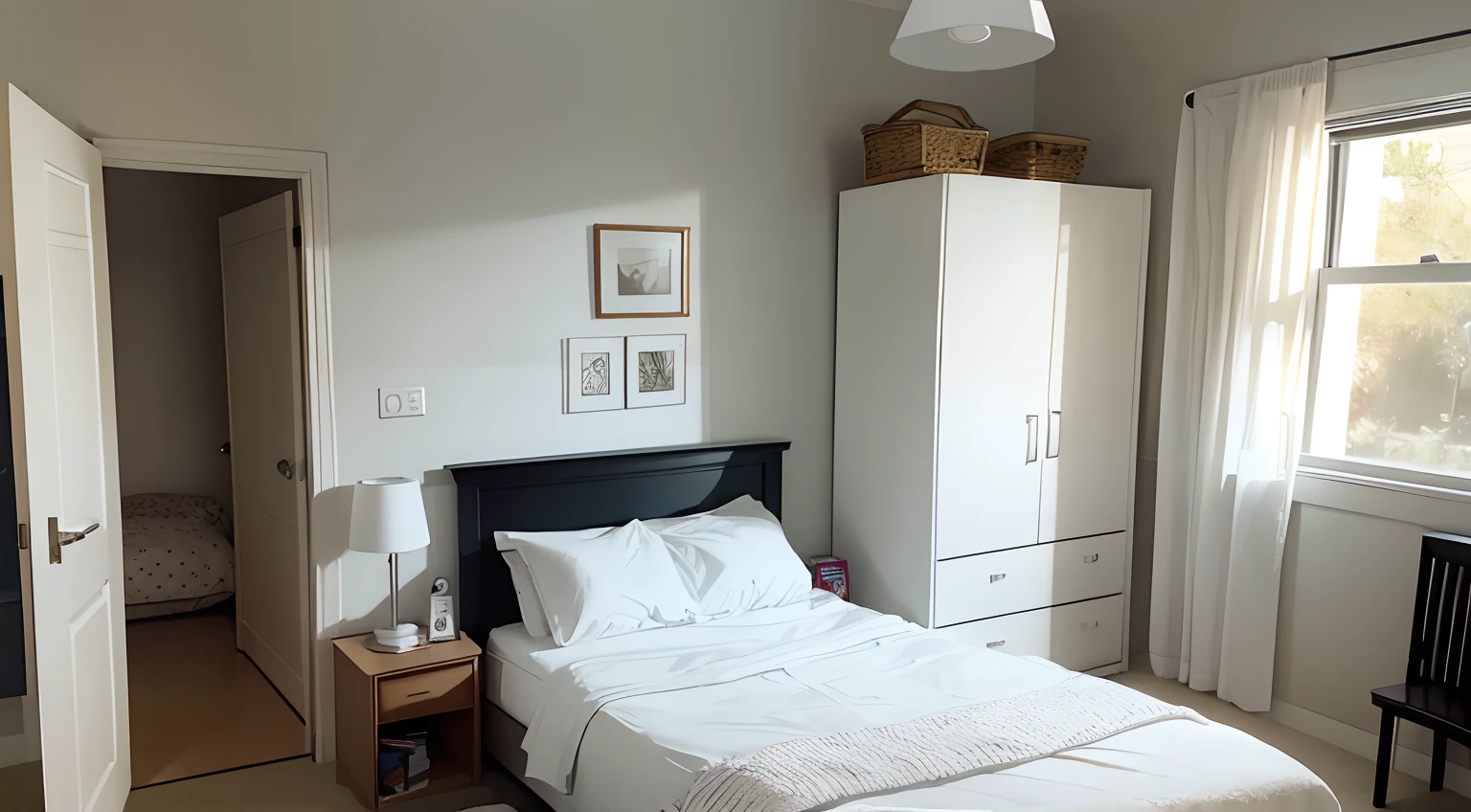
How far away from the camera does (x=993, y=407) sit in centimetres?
366

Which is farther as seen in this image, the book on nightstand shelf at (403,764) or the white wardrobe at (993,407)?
the white wardrobe at (993,407)

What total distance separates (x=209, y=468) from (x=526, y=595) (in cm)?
316

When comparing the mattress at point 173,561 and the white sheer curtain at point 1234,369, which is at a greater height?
the white sheer curtain at point 1234,369

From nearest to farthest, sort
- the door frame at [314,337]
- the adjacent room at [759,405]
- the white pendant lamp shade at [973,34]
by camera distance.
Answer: the white pendant lamp shade at [973,34], the adjacent room at [759,405], the door frame at [314,337]

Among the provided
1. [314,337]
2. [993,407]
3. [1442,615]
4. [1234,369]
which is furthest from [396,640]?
[1442,615]

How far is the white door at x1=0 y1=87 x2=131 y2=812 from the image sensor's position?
7.03 feet

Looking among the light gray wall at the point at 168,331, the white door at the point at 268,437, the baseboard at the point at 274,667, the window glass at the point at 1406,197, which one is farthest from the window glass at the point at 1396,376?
the light gray wall at the point at 168,331

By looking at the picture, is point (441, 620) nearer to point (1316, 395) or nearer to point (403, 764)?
point (403, 764)

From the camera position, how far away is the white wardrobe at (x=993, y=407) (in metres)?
3.56

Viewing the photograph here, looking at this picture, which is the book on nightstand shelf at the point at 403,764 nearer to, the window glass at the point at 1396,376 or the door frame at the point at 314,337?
the door frame at the point at 314,337

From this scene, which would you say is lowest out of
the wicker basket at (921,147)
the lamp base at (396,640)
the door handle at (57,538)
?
the lamp base at (396,640)

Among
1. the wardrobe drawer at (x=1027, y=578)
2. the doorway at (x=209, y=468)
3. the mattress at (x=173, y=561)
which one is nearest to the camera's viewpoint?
the doorway at (x=209, y=468)

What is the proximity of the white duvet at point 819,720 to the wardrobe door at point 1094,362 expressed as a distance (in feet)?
3.47

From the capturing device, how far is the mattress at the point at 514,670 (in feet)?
9.53
